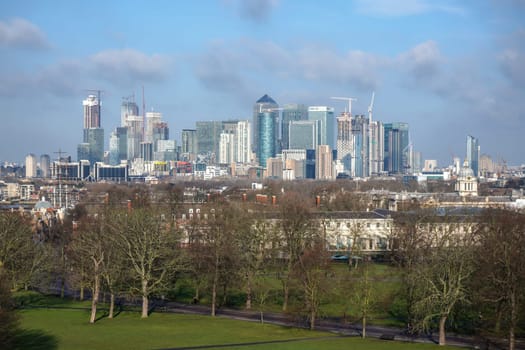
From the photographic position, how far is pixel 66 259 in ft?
143

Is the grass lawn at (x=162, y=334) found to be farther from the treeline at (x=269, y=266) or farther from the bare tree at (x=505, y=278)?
the bare tree at (x=505, y=278)

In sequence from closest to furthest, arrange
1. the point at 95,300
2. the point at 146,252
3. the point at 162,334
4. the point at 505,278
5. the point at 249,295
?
the point at 505,278 < the point at 162,334 < the point at 95,300 < the point at 146,252 < the point at 249,295

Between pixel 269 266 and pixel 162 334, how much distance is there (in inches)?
498

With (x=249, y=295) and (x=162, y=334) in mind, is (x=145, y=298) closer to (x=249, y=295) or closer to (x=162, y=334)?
(x=249, y=295)

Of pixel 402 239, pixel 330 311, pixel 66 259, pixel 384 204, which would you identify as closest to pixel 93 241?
pixel 66 259

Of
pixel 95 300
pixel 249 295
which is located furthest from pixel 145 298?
pixel 249 295

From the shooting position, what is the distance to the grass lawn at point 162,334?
97.9ft

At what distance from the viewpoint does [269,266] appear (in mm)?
43906

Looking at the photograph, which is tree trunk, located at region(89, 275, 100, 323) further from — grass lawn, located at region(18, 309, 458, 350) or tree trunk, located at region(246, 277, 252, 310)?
tree trunk, located at region(246, 277, 252, 310)

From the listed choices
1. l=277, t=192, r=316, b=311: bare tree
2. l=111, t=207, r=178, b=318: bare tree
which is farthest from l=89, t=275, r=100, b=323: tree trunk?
l=277, t=192, r=316, b=311: bare tree

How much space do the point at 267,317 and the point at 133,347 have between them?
8705mm

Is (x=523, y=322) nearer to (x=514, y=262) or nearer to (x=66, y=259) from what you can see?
(x=514, y=262)

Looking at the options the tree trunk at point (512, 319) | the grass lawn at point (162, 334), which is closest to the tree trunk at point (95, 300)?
the grass lawn at point (162, 334)

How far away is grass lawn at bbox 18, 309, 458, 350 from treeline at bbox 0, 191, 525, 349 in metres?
1.28
